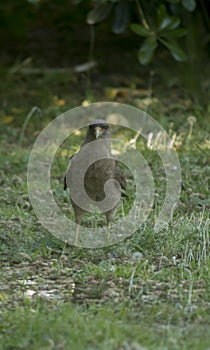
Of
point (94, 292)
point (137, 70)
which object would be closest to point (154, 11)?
point (137, 70)

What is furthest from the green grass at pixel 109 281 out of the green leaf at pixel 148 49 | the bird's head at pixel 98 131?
the green leaf at pixel 148 49

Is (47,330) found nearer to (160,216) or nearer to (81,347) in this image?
(81,347)

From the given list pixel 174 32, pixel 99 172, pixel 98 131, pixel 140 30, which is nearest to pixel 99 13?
pixel 140 30

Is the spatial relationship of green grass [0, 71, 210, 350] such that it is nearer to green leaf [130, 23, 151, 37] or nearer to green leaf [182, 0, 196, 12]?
green leaf [130, 23, 151, 37]

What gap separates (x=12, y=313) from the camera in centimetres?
413

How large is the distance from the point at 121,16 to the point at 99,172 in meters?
3.11

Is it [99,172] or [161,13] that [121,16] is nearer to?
[161,13]

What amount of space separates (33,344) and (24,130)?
4609 millimetres

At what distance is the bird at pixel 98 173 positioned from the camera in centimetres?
520

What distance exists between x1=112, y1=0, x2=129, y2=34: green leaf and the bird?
8.65 feet

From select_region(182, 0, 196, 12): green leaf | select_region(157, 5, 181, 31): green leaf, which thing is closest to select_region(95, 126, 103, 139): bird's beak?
select_region(157, 5, 181, 31): green leaf

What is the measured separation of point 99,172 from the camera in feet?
17.1

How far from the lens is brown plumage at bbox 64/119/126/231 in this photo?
520 centimetres

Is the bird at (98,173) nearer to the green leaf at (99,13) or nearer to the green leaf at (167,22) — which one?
the green leaf at (167,22)
